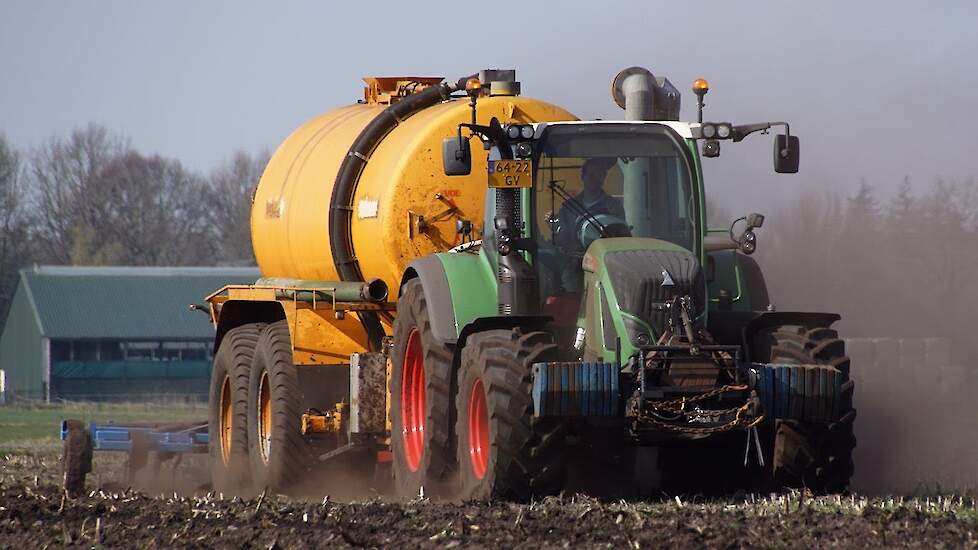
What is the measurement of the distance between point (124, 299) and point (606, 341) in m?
59.3

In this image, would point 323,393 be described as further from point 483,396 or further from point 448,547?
point 448,547

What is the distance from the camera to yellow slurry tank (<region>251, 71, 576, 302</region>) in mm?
14492

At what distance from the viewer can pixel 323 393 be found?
1600 centimetres

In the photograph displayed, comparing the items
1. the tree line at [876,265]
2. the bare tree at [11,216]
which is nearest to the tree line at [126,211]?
the bare tree at [11,216]

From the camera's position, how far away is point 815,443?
11.8m

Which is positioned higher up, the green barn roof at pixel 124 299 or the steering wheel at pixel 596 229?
the steering wheel at pixel 596 229

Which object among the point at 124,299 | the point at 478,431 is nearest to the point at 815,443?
the point at 478,431

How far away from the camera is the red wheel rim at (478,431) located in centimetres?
1199

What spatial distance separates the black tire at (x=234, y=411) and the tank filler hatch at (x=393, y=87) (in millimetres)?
2645

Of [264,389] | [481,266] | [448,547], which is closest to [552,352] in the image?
[481,266]

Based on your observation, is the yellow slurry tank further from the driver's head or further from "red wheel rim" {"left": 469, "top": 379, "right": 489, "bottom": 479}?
"red wheel rim" {"left": 469, "top": 379, "right": 489, "bottom": 479}

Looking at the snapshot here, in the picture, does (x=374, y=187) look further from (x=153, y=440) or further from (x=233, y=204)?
(x=233, y=204)

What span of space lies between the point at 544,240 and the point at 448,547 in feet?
12.6

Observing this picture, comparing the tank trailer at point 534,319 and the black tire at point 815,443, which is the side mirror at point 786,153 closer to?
the tank trailer at point 534,319
